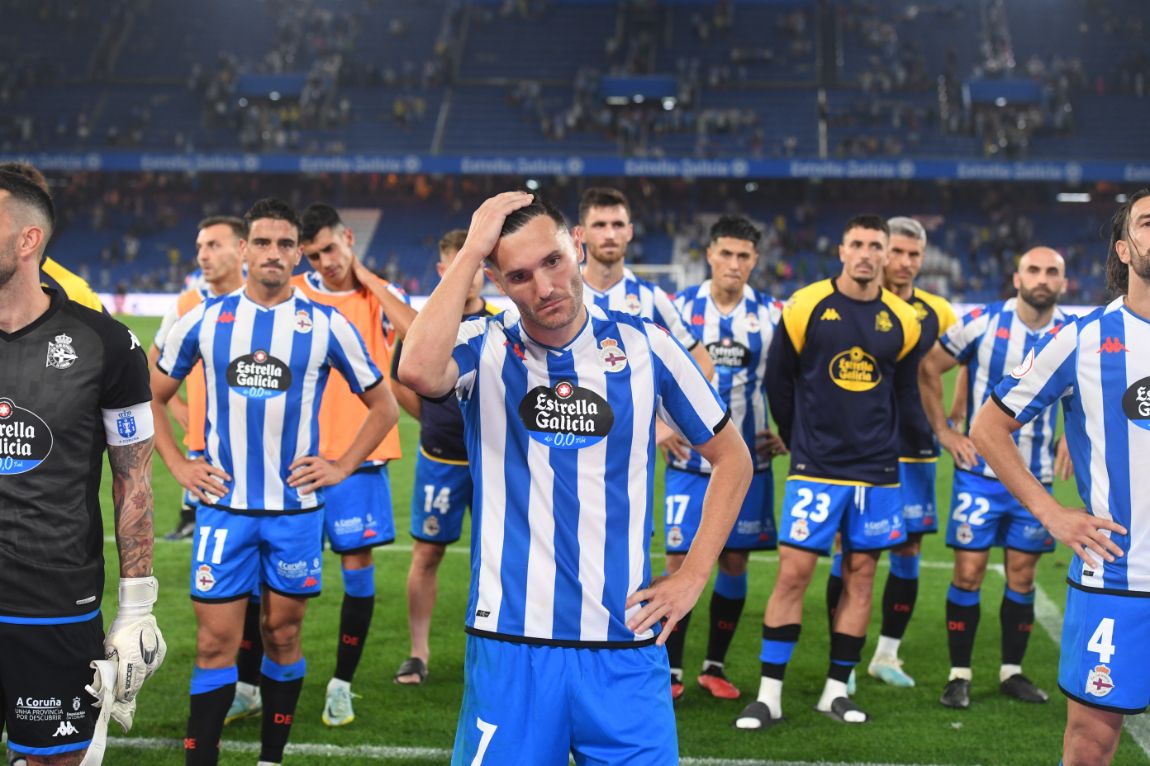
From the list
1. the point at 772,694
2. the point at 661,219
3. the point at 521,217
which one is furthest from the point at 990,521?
the point at 661,219

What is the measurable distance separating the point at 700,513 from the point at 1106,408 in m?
2.78

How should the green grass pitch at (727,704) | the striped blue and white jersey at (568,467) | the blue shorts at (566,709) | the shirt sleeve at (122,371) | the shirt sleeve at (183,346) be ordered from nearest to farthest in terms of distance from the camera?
the blue shorts at (566,709)
the striped blue and white jersey at (568,467)
the shirt sleeve at (122,371)
the shirt sleeve at (183,346)
the green grass pitch at (727,704)

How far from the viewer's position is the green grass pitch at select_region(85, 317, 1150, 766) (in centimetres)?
558

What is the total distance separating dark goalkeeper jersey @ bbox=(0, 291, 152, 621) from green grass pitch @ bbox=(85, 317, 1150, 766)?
7.21 ft

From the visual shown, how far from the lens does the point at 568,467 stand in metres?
3.20

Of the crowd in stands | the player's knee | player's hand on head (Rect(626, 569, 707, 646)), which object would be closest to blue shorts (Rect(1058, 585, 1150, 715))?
player's hand on head (Rect(626, 569, 707, 646))

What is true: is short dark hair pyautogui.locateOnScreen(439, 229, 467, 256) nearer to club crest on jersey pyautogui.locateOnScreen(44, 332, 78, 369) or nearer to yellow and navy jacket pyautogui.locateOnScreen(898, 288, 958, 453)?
yellow and navy jacket pyautogui.locateOnScreen(898, 288, 958, 453)

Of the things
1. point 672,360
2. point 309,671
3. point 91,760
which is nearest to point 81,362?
point 91,760

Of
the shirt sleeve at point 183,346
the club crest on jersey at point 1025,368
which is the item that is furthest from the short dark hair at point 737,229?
the shirt sleeve at point 183,346

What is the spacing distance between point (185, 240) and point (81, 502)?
134ft

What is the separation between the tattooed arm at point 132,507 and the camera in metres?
3.53

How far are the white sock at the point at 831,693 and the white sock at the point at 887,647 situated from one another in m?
0.77

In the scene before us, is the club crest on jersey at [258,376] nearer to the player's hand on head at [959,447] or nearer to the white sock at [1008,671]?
the player's hand on head at [959,447]

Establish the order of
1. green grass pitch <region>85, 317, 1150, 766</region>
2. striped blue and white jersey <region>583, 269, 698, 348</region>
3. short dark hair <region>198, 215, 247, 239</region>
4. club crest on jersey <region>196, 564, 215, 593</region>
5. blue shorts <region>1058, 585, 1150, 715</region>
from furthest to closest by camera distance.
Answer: short dark hair <region>198, 215, 247, 239</region>
striped blue and white jersey <region>583, 269, 698, 348</region>
green grass pitch <region>85, 317, 1150, 766</region>
club crest on jersey <region>196, 564, 215, 593</region>
blue shorts <region>1058, 585, 1150, 715</region>
